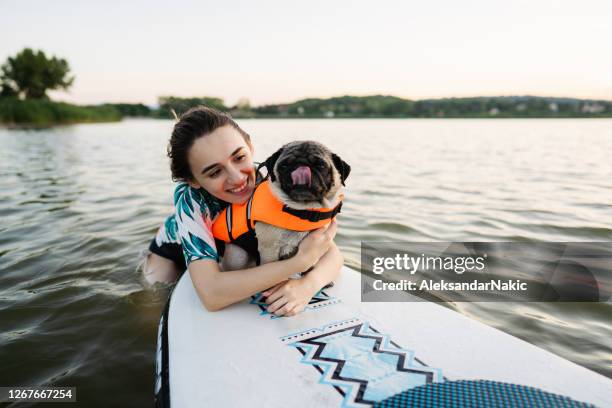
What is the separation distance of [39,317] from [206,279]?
240cm

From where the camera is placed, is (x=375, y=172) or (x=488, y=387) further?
(x=375, y=172)

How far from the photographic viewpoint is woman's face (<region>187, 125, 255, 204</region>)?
311 centimetres

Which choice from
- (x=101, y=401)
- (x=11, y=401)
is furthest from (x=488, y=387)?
(x=11, y=401)

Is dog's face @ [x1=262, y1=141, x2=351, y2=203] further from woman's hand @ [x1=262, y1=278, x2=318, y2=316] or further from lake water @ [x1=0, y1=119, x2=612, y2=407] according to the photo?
lake water @ [x1=0, y1=119, x2=612, y2=407]

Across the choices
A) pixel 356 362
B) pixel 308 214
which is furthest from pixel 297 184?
pixel 356 362

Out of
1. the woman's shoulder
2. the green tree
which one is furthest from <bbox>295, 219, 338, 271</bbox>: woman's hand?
the green tree

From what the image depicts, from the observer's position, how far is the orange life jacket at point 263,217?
114 inches

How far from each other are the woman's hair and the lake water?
5.55 ft

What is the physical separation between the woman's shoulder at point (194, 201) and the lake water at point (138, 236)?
4.48ft

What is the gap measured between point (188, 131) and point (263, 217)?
0.97m

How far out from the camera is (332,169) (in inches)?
112

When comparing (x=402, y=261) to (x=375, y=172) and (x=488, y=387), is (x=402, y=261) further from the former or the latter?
(x=375, y=172)

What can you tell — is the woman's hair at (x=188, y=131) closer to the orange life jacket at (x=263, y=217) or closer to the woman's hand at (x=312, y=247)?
the orange life jacket at (x=263, y=217)

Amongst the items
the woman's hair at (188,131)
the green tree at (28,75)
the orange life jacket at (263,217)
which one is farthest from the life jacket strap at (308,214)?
the green tree at (28,75)
